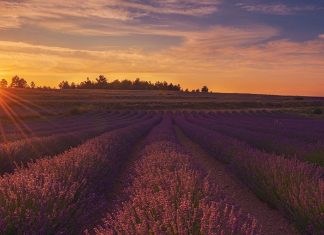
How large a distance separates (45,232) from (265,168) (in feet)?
15.9

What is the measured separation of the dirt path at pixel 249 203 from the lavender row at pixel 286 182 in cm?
15

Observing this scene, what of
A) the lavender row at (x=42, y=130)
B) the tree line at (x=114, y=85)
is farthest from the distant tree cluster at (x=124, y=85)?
the lavender row at (x=42, y=130)

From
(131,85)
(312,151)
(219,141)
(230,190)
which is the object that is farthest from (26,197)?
(131,85)

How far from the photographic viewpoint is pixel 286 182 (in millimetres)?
7055

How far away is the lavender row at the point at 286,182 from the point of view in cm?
548

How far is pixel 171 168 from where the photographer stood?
6.68 meters

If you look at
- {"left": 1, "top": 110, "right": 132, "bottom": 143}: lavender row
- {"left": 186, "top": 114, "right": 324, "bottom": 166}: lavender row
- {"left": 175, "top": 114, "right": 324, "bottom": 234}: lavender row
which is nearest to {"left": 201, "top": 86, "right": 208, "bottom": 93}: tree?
{"left": 1, "top": 110, "right": 132, "bottom": 143}: lavender row

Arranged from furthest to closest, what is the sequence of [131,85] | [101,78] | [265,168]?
1. [101,78]
2. [131,85]
3. [265,168]

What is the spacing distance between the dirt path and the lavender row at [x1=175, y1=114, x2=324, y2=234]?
15 centimetres

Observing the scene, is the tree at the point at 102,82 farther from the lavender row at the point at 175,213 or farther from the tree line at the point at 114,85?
the lavender row at the point at 175,213

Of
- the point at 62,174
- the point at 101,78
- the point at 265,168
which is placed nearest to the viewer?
the point at 62,174

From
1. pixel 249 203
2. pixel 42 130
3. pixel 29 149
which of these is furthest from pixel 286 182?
pixel 42 130

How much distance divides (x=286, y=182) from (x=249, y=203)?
3.50 ft

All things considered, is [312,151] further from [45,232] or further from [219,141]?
[45,232]
